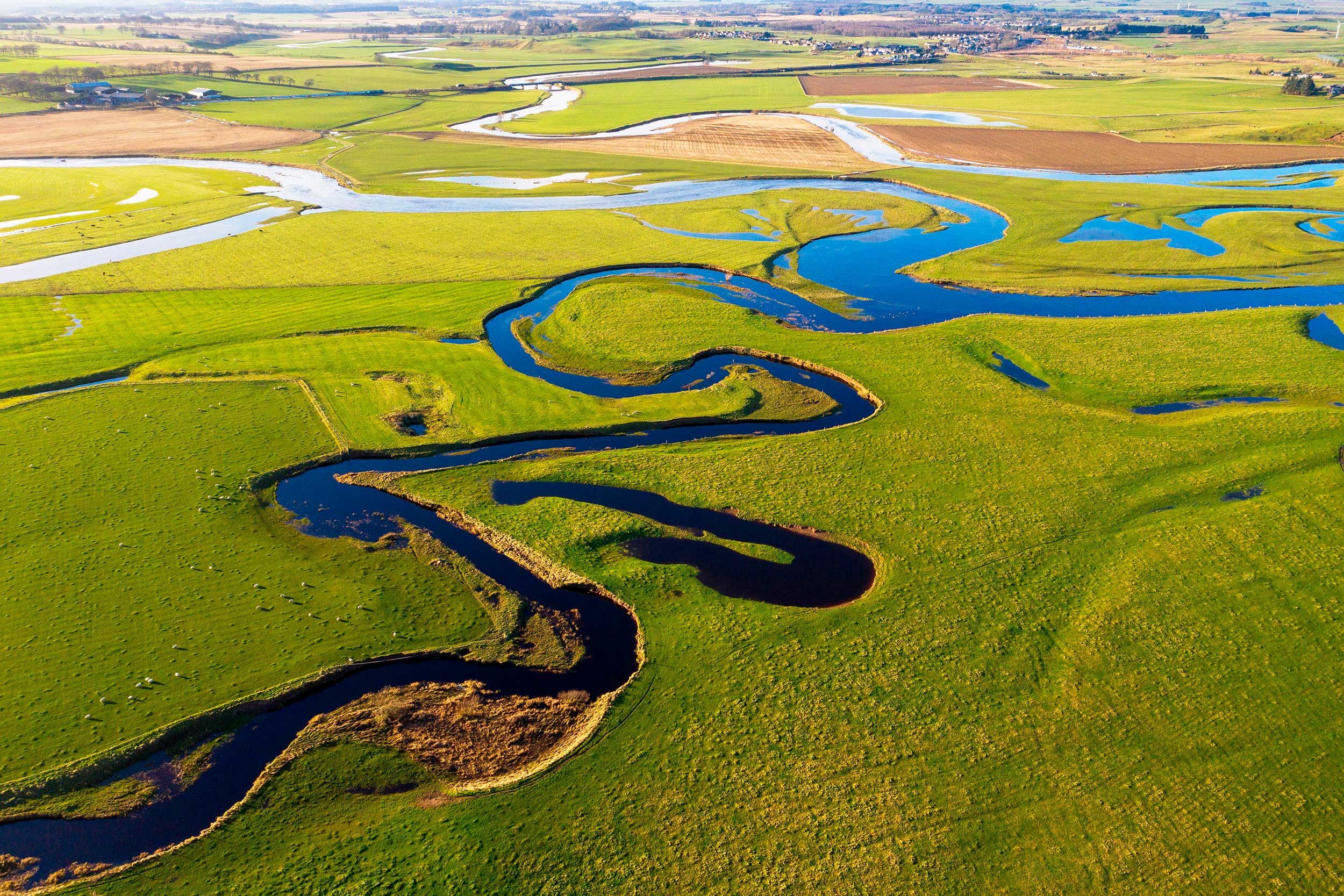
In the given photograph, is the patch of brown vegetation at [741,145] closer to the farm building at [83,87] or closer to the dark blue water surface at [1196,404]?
the dark blue water surface at [1196,404]

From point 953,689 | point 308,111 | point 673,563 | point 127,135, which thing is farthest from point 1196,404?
point 308,111

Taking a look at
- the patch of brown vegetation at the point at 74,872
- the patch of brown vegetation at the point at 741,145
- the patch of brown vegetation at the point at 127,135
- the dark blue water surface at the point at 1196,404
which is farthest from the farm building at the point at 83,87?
the dark blue water surface at the point at 1196,404

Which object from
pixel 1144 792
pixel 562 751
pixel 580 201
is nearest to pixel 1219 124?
pixel 580 201

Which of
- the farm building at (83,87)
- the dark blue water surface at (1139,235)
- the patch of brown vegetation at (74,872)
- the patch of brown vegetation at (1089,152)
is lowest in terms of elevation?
the patch of brown vegetation at (74,872)

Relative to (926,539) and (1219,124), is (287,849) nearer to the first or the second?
(926,539)

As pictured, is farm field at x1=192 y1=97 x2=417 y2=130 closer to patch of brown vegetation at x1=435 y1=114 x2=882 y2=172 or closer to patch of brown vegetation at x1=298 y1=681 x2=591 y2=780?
patch of brown vegetation at x1=435 y1=114 x2=882 y2=172

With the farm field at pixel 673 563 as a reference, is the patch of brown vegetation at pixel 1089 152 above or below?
above

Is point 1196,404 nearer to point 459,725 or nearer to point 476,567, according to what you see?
point 476,567
